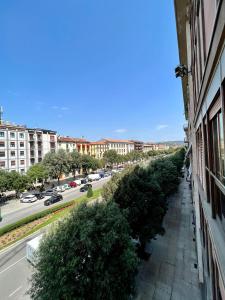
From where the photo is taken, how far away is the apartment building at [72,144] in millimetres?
59281

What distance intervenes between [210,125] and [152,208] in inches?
354

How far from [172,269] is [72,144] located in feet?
181

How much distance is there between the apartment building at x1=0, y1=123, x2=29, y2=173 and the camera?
42.1m

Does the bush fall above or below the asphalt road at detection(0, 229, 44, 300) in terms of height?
above

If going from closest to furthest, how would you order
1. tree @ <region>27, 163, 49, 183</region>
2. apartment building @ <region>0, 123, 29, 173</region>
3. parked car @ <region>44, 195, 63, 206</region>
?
parked car @ <region>44, 195, 63, 206</region> < tree @ <region>27, 163, 49, 183</region> < apartment building @ <region>0, 123, 29, 173</region>

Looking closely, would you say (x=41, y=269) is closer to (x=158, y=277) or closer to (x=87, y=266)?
(x=87, y=266)

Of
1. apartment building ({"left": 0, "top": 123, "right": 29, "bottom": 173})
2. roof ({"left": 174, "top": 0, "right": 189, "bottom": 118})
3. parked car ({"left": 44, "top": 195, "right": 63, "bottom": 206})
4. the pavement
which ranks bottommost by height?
the pavement

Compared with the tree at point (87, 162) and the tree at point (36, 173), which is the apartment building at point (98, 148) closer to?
the tree at point (87, 162)

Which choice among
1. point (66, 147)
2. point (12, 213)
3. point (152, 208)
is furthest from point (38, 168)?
point (152, 208)

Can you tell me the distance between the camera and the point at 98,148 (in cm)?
8375

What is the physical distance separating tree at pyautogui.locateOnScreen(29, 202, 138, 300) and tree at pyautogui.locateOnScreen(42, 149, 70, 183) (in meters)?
35.4

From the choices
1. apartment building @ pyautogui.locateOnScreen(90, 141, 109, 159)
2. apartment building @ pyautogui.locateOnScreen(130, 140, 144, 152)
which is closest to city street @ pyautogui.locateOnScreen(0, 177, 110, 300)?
apartment building @ pyautogui.locateOnScreen(90, 141, 109, 159)

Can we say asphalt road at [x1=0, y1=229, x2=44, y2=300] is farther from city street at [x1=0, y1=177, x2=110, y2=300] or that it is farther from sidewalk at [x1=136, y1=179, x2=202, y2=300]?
sidewalk at [x1=136, y1=179, x2=202, y2=300]

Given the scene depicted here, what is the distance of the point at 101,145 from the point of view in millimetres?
85688
